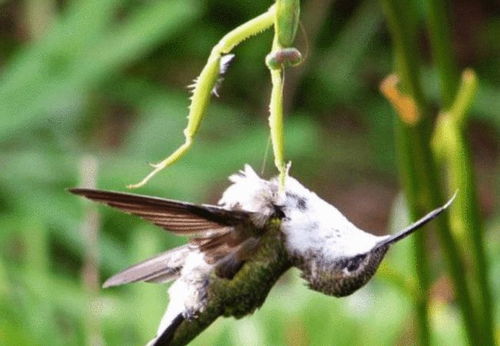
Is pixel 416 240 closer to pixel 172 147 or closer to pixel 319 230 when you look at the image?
pixel 319 230

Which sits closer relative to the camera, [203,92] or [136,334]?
[203,92]

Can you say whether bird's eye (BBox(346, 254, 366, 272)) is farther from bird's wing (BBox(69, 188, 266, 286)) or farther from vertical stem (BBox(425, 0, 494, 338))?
vertical stem (BBox(425, 0, 494, 338))

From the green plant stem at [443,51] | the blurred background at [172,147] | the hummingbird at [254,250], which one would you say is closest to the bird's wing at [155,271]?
the hummingbird at [254,250]

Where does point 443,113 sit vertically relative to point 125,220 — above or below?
below

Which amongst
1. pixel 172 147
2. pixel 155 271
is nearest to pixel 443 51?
pixel 155 271

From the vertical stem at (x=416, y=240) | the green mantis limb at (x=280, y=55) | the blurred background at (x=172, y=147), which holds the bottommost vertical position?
the vertical stem at (x=416, y=240)

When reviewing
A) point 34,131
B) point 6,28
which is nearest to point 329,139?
point 6,28

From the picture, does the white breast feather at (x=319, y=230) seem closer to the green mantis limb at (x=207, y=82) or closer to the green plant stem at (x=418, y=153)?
the green mantis limb at (x=207, y=82)

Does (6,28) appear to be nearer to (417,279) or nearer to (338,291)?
(417,279)
